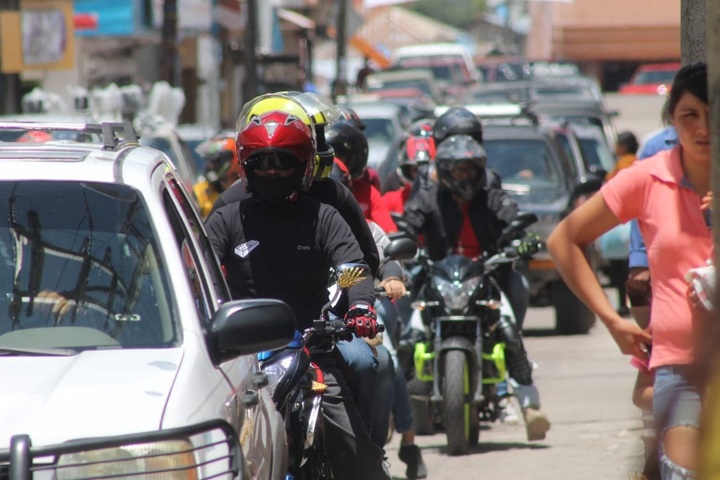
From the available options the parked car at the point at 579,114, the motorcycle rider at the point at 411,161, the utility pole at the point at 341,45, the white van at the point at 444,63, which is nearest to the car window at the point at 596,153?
the parked car at the point at 579,114

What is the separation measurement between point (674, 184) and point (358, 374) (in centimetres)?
168

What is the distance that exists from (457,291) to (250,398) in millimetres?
4335

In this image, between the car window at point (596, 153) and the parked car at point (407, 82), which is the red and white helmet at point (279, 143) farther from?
the parked car at point (407, 82)

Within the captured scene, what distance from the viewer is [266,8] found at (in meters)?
38.8

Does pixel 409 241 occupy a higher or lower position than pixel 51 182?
lower

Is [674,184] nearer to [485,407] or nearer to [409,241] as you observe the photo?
[409,241]

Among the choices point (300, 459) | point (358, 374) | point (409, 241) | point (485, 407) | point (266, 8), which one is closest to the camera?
point (300, 459)

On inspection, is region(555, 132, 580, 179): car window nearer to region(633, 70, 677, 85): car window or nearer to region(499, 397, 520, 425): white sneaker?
region(499, 397, 520, 425): white sneaker

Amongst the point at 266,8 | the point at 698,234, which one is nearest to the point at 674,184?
the point at 698,234

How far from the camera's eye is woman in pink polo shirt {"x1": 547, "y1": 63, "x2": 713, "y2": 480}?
4.50 metres

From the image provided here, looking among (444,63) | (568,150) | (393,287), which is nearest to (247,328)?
(393,287)

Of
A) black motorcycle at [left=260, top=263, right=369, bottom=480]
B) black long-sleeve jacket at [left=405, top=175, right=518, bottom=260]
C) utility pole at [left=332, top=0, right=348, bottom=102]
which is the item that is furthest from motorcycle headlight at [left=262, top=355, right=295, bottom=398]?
utility pole at [left=332, top=0, right=348, bottom=102]

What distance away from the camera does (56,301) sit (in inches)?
173

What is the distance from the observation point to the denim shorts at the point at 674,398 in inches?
151
